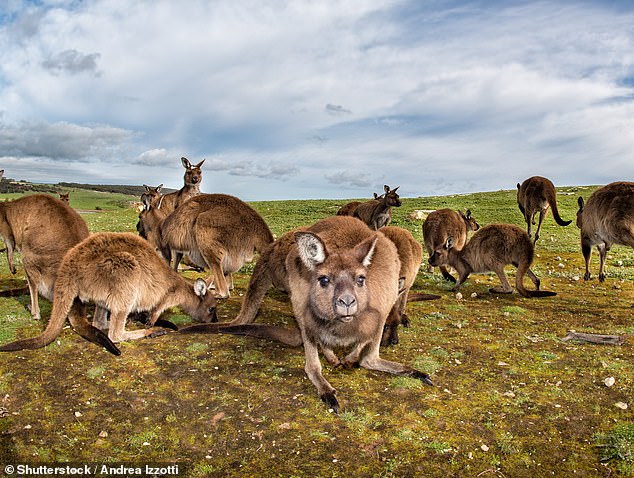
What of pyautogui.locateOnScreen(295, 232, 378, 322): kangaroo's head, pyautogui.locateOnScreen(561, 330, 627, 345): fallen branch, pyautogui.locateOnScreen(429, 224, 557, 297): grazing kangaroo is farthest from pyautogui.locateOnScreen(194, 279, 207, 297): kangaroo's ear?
pyautogui.locateOnScreen(429, 224, 557, 297): grazing kangaroo

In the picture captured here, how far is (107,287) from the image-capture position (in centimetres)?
610

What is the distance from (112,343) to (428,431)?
3.90m

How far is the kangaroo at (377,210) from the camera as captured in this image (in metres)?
15.3

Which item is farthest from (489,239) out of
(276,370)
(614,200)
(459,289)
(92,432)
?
(92,432)

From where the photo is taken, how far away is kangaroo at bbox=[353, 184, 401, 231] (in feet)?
50.3

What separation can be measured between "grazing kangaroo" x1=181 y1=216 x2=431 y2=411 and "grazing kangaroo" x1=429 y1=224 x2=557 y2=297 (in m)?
5.09

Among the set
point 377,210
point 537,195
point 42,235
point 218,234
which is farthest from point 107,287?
point 537,195

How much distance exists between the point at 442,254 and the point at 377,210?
15.1 feet

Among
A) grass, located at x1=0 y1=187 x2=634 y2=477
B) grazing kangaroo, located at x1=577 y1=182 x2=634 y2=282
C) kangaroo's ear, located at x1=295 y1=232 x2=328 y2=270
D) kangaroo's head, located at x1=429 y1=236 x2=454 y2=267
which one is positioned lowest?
grass, located at x1=0 y1=187 x2=634 y2=477

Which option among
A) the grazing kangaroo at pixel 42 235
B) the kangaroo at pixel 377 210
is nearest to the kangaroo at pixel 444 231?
the kangaroo at pixel 377 210

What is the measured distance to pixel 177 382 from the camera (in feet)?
17.1

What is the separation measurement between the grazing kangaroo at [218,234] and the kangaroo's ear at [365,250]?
369 cm

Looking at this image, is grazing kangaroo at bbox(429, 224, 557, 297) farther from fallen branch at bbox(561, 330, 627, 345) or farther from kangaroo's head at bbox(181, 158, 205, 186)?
kangaroo's head at bbox(181, 158, 205, 186)

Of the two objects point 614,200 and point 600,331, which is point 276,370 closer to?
point 600,331
